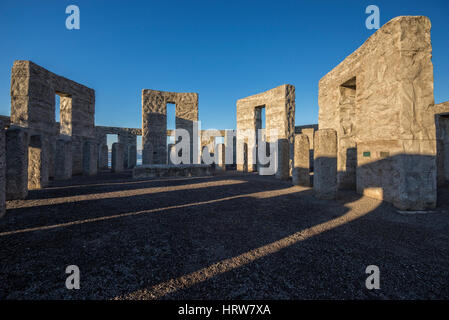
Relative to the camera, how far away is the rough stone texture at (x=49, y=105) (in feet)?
26.7

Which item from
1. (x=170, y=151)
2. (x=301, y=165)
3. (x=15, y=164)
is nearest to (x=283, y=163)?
(x=301, y=165)

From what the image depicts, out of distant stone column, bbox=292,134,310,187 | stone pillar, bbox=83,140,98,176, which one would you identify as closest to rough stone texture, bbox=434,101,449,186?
distant stone column, bbox=292,134,310,187

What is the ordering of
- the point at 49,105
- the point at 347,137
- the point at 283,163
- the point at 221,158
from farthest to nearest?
the point at 221,158, the point at 49,105, the point at 283,163, the point at 347,137

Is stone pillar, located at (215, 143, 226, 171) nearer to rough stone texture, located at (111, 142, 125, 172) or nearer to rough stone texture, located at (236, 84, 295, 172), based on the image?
rough stone texture, located at (236, 84, 295, 172)

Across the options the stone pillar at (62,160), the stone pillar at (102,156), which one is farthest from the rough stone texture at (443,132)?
the stone pillar at (102,156)

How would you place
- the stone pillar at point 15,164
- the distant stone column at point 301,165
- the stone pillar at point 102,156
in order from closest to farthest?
the stone pillar at point 15,164 → the distant stone column at point 301,165 → the stone pillar at point 102,156

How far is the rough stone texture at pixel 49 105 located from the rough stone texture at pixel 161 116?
3.40 meters

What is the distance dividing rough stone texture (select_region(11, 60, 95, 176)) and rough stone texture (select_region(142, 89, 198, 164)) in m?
3.40

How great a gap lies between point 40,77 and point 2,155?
8133 mm

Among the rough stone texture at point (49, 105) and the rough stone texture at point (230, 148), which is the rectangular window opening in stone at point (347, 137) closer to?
the rough stone texture at point (49, 105)

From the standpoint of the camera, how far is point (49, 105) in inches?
358

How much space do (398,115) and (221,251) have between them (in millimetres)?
4925

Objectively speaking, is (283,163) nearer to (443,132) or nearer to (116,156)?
(443,132)
